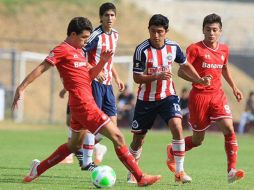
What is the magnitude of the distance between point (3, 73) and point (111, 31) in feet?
88.4

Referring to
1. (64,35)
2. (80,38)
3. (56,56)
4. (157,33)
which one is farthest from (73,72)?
(64,35)

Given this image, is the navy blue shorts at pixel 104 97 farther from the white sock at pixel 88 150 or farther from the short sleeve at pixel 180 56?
the short sleeve at pixel 180 56

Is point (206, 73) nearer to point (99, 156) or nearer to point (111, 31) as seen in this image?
point (111, 31)

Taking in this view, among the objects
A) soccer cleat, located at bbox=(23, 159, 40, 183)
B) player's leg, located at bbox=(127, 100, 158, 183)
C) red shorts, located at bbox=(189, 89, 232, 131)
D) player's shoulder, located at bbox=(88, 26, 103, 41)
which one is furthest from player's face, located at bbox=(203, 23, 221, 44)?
soccer cleat, located at bbox=(23, 159, 40, 183)

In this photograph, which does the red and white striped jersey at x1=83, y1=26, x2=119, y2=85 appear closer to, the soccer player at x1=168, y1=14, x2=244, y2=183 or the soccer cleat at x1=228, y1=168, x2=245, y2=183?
the soccer player at x1=168, y1=14, x2=244, y2=183

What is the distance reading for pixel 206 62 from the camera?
13.4m

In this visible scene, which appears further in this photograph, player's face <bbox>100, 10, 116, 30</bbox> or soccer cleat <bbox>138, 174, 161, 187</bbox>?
player's face <bbox>100, 10, 116, 30</bbox>

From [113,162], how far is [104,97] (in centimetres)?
310

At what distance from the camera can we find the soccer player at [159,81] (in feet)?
40.9

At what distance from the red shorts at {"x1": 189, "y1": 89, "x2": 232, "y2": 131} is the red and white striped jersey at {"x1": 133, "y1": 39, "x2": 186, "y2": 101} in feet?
2.37

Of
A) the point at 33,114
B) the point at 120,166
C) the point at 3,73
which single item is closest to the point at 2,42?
the point at 3,73

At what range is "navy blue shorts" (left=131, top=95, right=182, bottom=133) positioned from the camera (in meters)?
12.6

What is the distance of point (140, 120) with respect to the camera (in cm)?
1288

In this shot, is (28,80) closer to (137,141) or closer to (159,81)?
(159,81)
